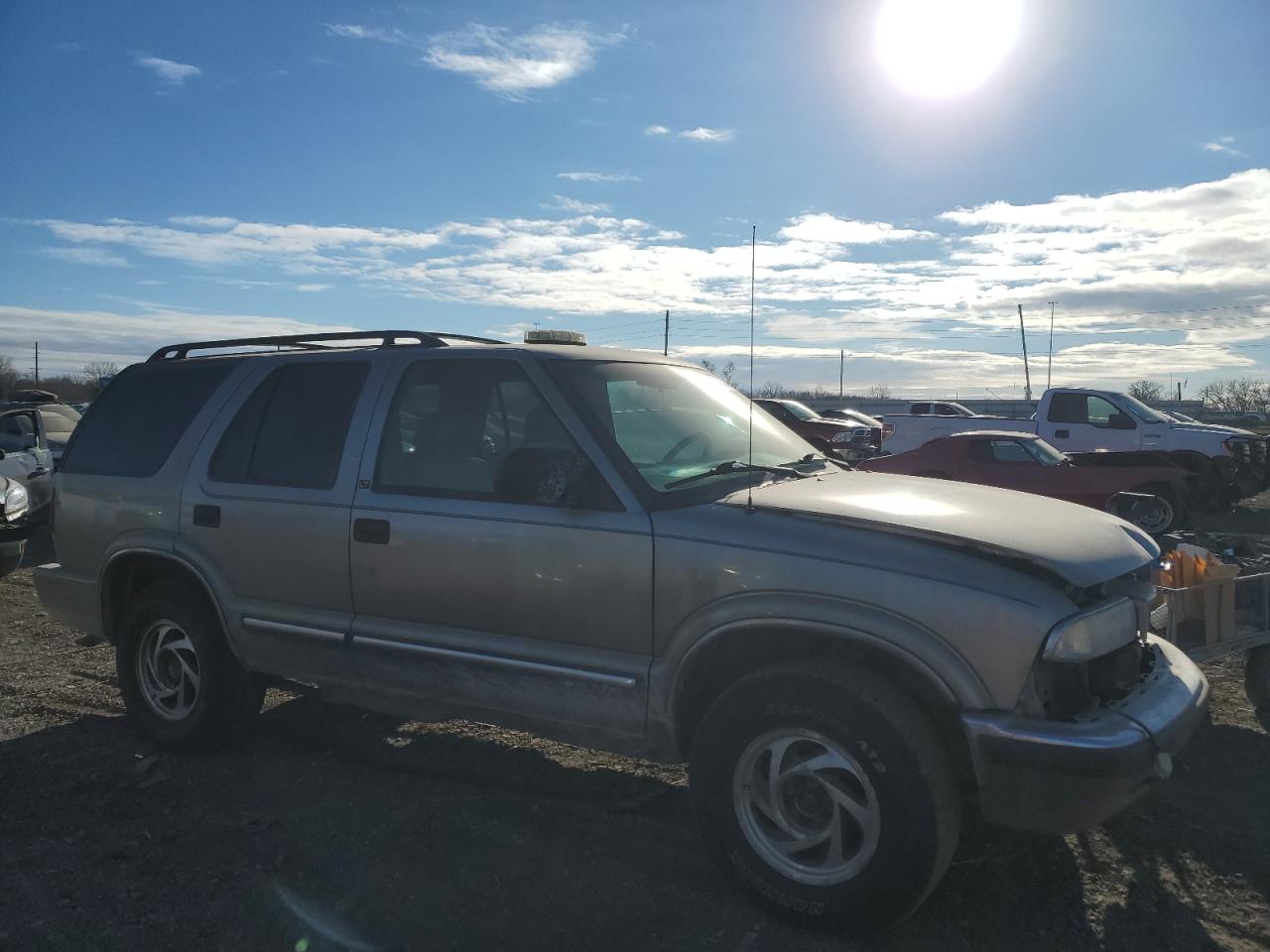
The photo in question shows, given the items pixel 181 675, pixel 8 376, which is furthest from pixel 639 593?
pixel 8 376

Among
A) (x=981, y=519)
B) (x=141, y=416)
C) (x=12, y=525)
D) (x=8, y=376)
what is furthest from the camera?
(x=8, y=376)

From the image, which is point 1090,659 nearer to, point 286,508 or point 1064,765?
point 1064,765

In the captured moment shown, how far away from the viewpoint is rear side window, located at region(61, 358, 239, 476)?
187 inches

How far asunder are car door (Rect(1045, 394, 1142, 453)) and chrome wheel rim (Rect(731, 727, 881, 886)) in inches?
564

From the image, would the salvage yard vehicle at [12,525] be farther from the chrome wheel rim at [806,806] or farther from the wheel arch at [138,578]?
the chrome wheel rim at [806,806]

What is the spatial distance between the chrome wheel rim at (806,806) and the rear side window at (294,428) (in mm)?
2163

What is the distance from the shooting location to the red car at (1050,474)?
12.4 metres

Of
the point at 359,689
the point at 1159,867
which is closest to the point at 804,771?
the point at 1159,867

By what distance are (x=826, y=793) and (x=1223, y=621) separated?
288 cm

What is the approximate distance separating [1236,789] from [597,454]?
3.17m

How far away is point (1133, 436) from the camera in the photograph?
15602 millimetres

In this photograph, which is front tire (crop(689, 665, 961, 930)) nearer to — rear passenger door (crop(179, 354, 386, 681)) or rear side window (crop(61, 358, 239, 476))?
rear passenger door (crop(179, 354, 386, 681))

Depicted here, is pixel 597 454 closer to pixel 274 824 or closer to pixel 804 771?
pixel 804 771

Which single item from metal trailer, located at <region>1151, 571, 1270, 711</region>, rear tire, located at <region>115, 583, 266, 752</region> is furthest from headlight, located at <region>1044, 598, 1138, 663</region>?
rear tire, located at <region>115, 583, 266, 752</region>
